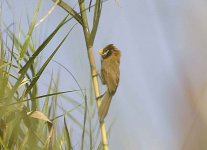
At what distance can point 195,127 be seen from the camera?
19 cm

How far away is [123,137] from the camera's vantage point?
0.28 m

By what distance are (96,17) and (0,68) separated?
275 mm

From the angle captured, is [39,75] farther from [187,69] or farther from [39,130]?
[187,69]

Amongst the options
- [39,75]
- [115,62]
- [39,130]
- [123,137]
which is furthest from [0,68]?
[115,62]

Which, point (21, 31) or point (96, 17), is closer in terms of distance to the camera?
point (96, 17)

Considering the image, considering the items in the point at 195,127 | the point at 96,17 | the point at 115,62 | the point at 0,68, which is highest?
the point at 115,62

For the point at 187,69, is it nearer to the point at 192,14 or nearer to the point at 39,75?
the point at 192,14

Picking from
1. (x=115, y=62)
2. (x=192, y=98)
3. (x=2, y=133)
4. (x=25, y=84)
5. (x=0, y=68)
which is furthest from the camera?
(x=115, y=62)

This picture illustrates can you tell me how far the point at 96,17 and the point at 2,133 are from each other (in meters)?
0.38

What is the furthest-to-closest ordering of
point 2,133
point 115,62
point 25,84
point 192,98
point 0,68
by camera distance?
1. point 115,62
2. point 25,84
3. point 2,133
4. point 0,68
5. point 192,98

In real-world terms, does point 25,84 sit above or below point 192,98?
above

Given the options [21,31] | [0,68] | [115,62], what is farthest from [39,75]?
[115,62]

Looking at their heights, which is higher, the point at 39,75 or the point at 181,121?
the point at 39,75

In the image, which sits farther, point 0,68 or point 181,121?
point 0,68
